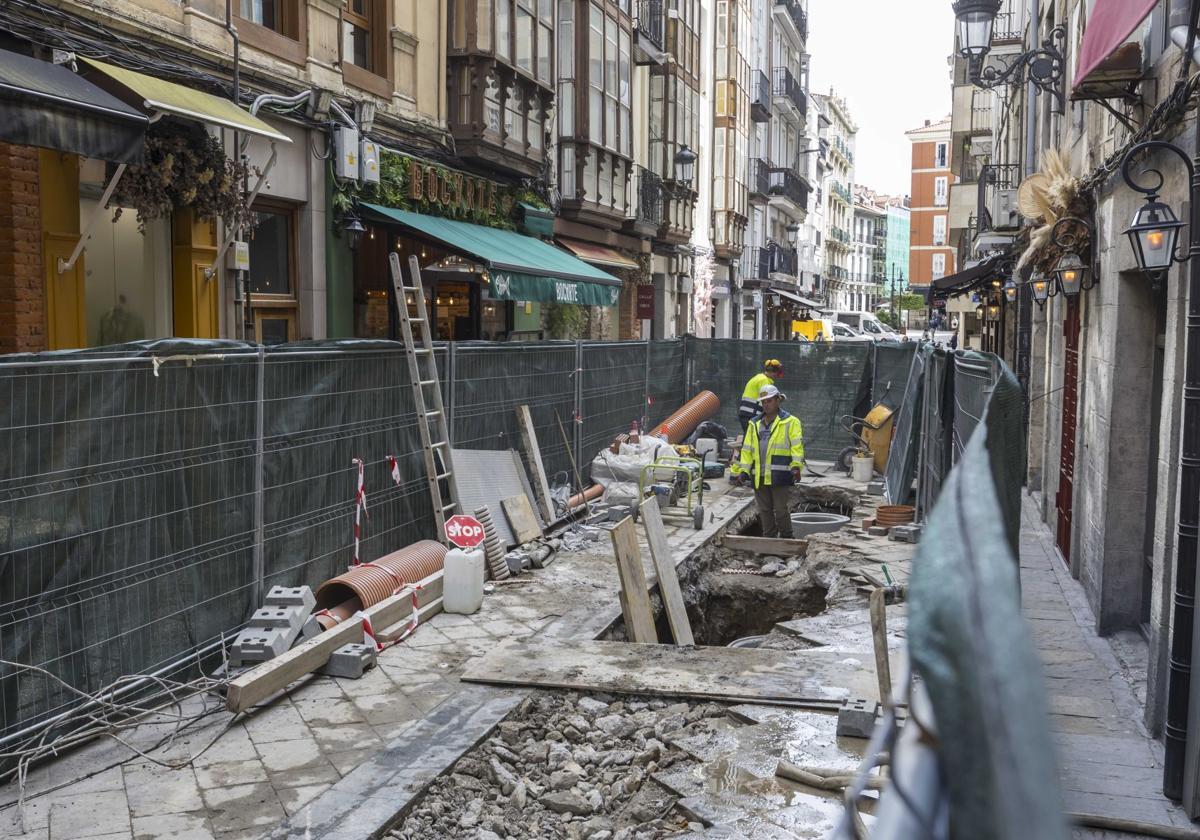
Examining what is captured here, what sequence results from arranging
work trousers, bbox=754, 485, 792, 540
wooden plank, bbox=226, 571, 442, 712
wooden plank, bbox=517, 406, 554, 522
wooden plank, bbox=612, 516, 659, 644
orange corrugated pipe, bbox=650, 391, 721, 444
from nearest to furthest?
wooden plank, bbox=226, 571, 442, 712 → wooden plank, bbox=612, 516, 659, 644 → wooden plank, bbox=517, 406, 554, 522 → work trousers, bbox=754, 485, 792, 540 → orange corrugated pipe, bbox=650, 391, 721, 444

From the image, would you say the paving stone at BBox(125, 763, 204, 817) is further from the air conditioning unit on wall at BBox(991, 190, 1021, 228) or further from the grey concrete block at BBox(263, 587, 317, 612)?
the air conditioning unit on wall at BBox(991, 190, 1021, 228)

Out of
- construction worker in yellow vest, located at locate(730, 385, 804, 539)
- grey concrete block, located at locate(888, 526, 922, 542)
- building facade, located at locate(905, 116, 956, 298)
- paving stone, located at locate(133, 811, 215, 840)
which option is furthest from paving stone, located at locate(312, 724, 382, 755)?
building facade, located at locate(905, 116, 956, 298)

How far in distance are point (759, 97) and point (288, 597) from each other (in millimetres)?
40257

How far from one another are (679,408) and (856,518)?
5.97 metres

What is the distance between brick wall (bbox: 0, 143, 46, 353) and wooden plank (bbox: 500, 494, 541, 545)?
4468 millimetres

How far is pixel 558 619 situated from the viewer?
8930 mm

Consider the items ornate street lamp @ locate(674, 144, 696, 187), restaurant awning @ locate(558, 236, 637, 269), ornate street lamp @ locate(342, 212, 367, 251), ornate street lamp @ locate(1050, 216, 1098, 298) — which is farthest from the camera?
ornate street lamp @ locate(674, 144, 696, 187)

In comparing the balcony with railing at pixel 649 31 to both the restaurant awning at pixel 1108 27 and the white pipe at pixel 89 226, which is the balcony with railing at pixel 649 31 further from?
the restaurant awning at pixel 1108 27

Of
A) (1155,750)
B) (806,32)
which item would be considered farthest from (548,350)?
(806,32)

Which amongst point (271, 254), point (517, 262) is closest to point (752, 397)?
point (517, 262)

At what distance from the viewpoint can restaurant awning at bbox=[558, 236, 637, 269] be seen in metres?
22.6

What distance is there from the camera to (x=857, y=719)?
6.13 m

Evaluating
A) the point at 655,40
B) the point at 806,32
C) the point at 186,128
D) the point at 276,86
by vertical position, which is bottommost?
the point at 186,128

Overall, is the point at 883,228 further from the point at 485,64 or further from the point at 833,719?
the point at 833,719
